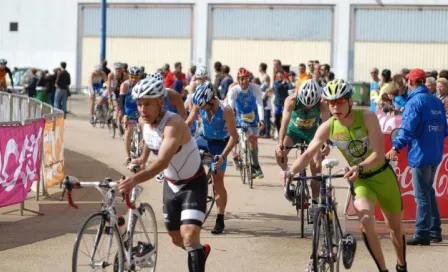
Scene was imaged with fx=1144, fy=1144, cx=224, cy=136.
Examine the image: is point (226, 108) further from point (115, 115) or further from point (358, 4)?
point (358, 4)

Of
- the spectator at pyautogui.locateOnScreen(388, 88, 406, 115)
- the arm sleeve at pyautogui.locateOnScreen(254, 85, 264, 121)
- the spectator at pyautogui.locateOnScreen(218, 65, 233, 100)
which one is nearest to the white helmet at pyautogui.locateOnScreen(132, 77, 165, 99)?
the arm sleeve at pyautogui.locateOnScreen(254, 85, 264, 121)

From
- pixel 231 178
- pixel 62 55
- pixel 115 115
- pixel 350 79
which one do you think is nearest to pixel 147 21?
pixel 62 55

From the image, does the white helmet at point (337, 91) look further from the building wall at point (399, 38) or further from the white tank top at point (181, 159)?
the building wall at point (399, 38)

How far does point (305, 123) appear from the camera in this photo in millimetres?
13836

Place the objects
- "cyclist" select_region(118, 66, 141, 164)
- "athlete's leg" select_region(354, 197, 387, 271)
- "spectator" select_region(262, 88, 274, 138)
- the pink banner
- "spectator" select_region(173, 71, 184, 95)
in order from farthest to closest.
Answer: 1. "spectator" select_region(262, 88, 274, 138)
2. "spectator" select_region(173, 71, 184, 95)
3. "cyclist" select_region(118, 66, 141, 164)
4. the pink banner
5. "athlete's leg" select_region(354, 197, 387, 271)

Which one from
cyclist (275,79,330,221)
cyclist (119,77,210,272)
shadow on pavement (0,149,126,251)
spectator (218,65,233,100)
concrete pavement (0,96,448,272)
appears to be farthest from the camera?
spectator (218,65,233,100)

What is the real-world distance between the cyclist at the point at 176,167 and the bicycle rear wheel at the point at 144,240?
184 millimetres

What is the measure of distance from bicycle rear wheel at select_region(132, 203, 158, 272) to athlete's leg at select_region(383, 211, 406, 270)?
78.8 inches

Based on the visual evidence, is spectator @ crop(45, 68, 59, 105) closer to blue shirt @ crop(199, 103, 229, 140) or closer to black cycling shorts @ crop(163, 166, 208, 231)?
blue shirt @ crop(199, 103, 229, 140)

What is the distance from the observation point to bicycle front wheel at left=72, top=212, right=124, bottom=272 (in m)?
8.41

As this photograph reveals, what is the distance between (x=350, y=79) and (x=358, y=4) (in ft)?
11.5

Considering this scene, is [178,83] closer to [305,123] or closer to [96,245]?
[305,123]

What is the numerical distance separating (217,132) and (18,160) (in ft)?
8.04

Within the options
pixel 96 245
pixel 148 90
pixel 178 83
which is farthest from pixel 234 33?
pixel 96 245
